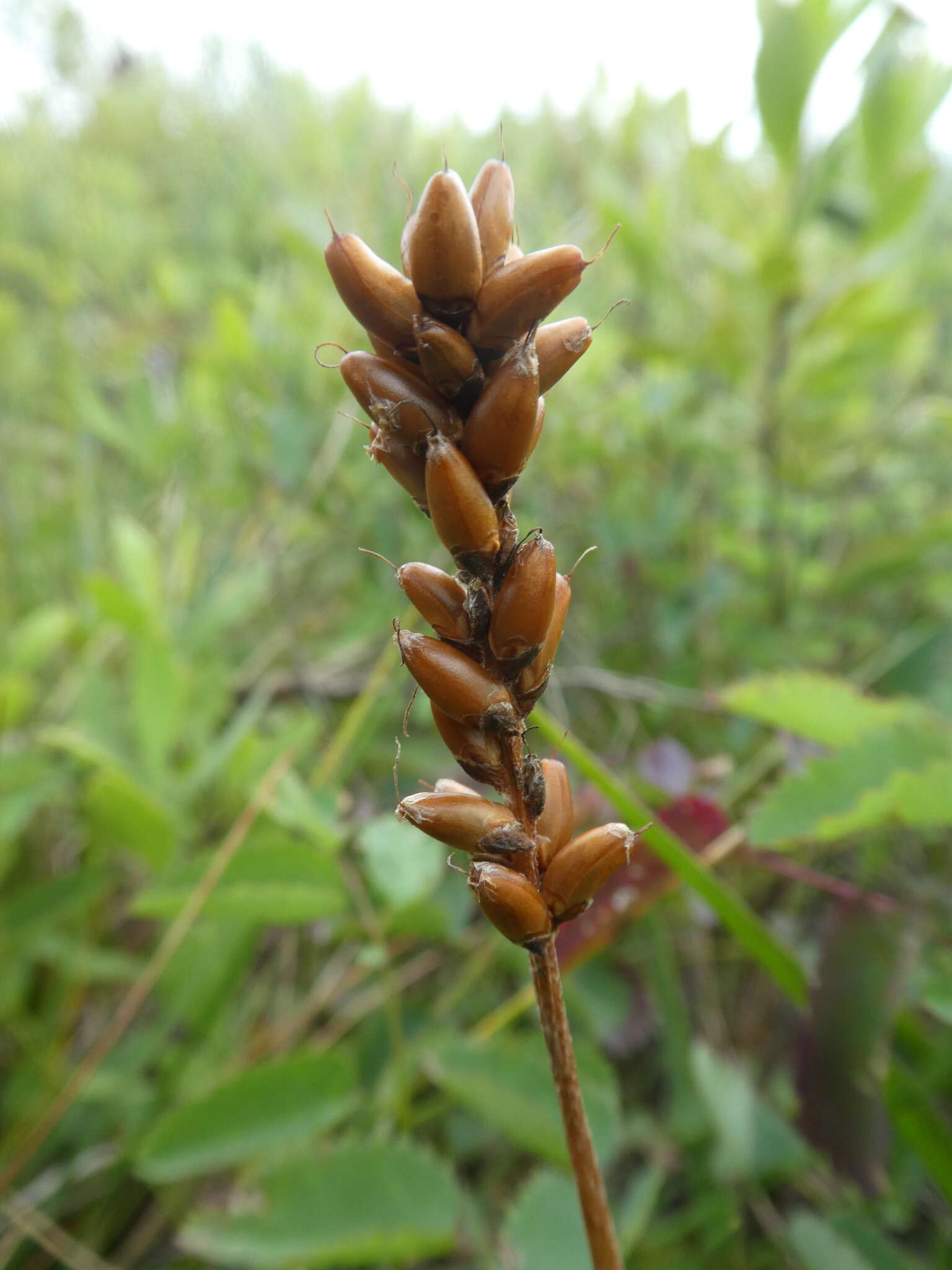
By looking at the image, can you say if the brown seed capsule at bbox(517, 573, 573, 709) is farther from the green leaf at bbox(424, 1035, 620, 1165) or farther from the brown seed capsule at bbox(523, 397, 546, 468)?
the green leaf at bbox(424, 1035, 620, 1165)

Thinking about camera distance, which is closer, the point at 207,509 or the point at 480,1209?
the point at 480,1209

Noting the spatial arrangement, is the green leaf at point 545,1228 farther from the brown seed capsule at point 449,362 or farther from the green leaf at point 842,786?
the brown seed capsule at point 449,362

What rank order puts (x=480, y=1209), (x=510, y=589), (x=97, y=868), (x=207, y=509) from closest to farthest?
(x=510, y=589) < (x=480, y=1209) < (x=97, y=868) < (x=207, y=509)

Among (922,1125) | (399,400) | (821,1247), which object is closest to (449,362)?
(399,400)

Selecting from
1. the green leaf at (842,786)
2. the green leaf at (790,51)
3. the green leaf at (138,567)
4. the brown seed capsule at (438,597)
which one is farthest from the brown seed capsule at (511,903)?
the green leaf at (790,51)

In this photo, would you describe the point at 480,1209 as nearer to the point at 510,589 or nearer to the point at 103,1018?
the point at 103,1018

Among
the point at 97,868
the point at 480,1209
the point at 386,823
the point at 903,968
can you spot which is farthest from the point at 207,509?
the point at 903,968
